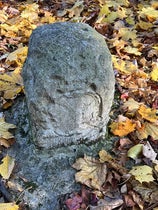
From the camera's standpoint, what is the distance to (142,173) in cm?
236

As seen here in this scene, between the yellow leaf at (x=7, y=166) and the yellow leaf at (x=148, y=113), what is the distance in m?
0.99

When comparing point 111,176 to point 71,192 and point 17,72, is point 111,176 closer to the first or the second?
point 71,192

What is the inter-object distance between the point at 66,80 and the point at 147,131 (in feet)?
2.74

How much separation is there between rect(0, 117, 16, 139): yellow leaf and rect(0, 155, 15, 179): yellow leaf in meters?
0.17

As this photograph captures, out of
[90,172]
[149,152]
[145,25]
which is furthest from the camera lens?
[145,25]

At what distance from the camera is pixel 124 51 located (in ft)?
12.1

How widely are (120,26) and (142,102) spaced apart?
1356mm

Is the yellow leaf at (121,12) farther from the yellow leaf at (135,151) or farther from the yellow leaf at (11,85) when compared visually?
the yellow leaf at (135,151)

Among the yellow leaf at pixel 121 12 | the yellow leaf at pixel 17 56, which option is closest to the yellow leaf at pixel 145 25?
the yellow leaf at pixel 121 12

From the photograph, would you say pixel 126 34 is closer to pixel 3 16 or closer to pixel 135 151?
pixel 3 16

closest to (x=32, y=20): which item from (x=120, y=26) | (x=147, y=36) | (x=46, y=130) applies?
(x=120, y=26)

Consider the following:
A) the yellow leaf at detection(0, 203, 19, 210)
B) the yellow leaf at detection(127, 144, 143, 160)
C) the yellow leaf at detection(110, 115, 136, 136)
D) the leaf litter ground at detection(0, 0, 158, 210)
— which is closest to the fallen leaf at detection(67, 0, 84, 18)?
the leaf litter ground at detection(0, 0, 158, 210)

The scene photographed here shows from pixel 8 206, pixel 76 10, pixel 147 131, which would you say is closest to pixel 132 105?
pixel 147 131

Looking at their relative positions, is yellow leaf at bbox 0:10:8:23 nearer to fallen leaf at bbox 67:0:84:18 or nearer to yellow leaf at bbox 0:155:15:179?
fallen leaf at bbox 67:0:84:18
